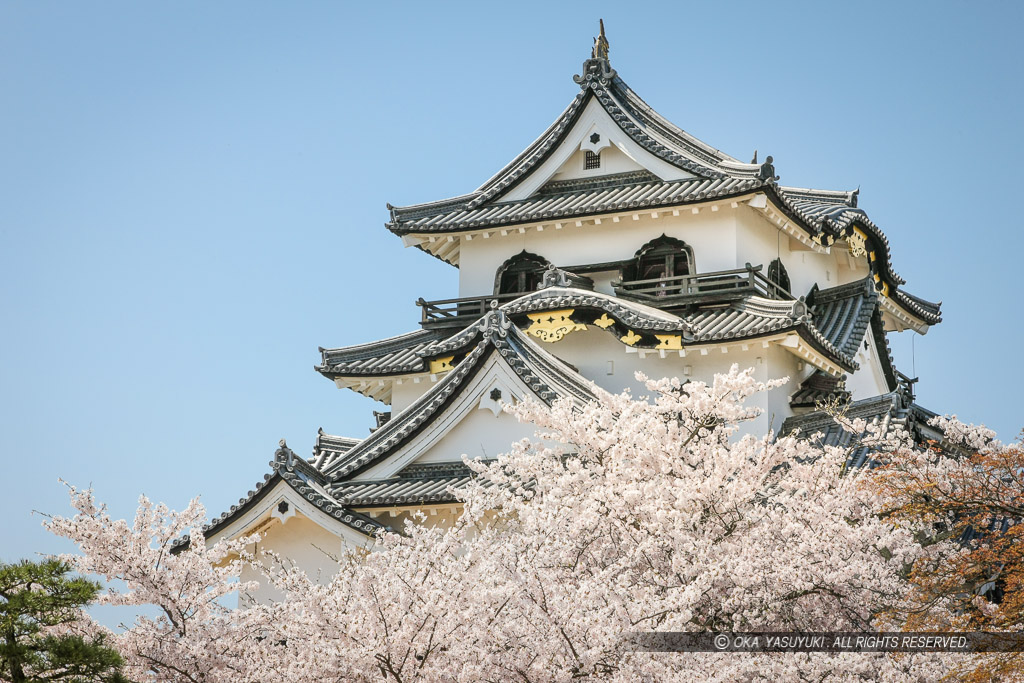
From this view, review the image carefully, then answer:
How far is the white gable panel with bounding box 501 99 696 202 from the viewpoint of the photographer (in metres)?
24.2

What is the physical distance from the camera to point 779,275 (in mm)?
24312

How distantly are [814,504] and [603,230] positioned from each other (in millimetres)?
11557

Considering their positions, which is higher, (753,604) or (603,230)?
(603,230)

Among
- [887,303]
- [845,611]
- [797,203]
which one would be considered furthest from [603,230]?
[845,611]

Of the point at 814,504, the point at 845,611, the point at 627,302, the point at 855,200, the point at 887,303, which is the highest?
the point at 855,200

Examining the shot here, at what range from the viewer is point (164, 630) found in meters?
12.8

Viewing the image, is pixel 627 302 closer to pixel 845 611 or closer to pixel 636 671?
pixel 845 611

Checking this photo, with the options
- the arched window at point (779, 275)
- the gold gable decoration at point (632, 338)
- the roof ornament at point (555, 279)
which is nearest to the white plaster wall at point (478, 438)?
the gold gable decoration at point (632, 338)

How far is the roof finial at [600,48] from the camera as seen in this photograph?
2563cm

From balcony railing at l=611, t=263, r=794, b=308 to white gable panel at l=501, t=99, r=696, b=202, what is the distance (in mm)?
2530

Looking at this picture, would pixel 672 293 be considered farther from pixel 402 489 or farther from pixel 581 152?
pixel 402 489

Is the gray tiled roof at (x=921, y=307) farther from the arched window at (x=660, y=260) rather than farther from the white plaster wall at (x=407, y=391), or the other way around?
the white plaster wall at (x=407, y=391)

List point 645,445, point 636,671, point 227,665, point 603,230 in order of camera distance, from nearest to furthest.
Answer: point 636,671 → point 227,665 → point 645,445 → point 603,230

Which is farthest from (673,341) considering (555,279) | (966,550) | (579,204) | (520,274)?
(966,550)
